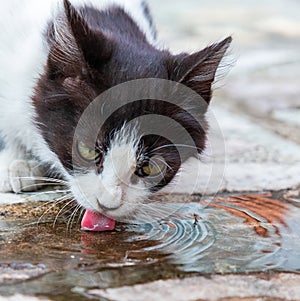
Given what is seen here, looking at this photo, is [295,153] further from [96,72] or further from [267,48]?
[267,48]

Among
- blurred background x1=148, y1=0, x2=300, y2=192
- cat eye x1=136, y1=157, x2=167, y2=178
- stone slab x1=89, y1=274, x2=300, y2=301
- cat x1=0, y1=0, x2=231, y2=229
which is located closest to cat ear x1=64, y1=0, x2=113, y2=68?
cat x1=0, y1=0, x2=231, y2=229

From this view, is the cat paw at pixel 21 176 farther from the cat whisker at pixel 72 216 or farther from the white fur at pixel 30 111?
the cat whisker at pixel 72 216

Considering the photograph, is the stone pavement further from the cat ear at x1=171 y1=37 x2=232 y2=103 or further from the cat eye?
the cat eye

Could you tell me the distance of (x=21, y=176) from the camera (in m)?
2.78

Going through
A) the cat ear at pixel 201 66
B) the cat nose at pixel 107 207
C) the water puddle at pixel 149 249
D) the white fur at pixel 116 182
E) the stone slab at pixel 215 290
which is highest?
→ the cat ear at pixel 201 66

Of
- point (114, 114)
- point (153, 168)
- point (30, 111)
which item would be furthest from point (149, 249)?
point (30, 111)

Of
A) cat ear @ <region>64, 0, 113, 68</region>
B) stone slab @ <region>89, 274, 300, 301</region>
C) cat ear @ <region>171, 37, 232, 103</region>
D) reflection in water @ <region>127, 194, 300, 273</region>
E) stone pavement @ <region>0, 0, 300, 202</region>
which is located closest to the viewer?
stone slab @ <region>89, 274, 300, 301</region>

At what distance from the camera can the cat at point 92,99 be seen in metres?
2.18

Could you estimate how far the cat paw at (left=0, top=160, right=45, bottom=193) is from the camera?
265 centimetres

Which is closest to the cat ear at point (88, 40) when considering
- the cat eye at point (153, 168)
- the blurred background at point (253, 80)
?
the cat eye at point (153, 168)

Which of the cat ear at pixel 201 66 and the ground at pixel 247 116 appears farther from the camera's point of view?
the cat ear at pixel 201 66

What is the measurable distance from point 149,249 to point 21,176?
2.97 feet

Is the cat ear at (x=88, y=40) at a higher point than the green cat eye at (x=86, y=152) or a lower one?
higher

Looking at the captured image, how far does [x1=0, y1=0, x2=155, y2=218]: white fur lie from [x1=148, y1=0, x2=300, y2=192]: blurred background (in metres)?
0.52
